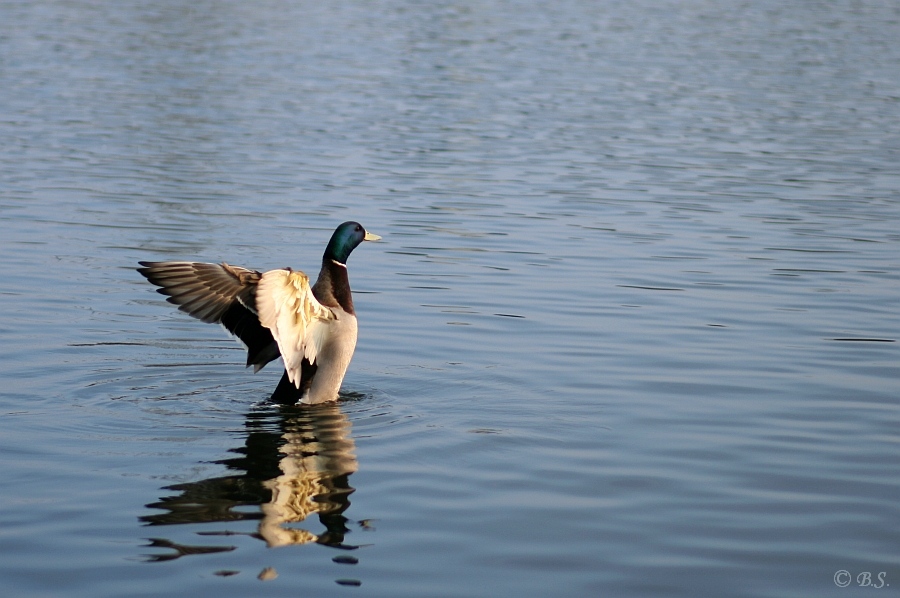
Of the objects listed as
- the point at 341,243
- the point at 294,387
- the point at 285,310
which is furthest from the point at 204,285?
the point at 341,243

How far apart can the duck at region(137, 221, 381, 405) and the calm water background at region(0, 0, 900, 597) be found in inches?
10.9

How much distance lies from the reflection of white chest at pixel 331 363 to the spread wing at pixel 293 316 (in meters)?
0.04

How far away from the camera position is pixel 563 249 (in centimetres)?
1380

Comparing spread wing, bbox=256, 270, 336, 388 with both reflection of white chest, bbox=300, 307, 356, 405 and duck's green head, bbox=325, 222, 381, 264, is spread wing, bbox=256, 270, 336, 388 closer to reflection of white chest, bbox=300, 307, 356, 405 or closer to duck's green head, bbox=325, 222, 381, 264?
reflection of white chest, bbox=300, 307, 356, 405

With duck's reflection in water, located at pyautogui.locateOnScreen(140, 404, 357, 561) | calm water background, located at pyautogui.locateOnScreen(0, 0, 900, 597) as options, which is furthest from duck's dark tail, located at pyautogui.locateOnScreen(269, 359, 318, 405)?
duck's reflection in water, located at pyautogui.locateOnScreen(140, 404, 357, 561)

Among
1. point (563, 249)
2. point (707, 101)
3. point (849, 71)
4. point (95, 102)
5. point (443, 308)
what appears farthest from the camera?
point (849, 71)

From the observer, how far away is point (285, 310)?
26.4 ft

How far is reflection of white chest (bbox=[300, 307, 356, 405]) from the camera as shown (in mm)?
8562

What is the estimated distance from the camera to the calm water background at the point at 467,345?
6035 mm

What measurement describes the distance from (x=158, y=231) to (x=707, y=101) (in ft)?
46.5

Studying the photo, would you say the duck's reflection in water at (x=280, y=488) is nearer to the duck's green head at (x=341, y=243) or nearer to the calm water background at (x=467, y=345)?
the calm water background at (x=467, y=345)

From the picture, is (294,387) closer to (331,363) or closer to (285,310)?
(331,363)

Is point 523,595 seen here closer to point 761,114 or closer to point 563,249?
point 563,249

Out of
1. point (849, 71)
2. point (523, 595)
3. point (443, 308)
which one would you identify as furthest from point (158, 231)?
point (849, 71)
